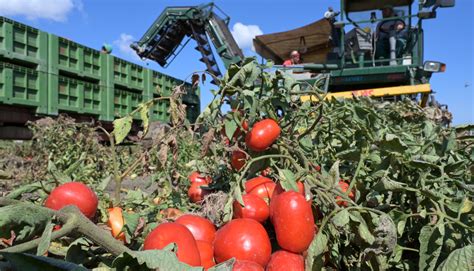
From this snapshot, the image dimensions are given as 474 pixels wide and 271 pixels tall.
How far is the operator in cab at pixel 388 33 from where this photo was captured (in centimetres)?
732

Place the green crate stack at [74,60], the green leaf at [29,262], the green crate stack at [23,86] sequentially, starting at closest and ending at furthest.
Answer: the green leaf at [29,262] < the green crate stack at [23,86] < the green crate stack at [74,60]

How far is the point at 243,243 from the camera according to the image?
1059 mm

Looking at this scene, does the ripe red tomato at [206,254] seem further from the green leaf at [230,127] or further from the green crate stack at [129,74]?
the green crate stack at [129,74]

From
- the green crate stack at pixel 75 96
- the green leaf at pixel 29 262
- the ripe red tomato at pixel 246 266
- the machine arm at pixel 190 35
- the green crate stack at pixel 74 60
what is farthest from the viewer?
the machine arm at pixel 190 35

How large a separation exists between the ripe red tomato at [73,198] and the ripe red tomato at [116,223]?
0.09 metres

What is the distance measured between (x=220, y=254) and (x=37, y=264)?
1.67ft

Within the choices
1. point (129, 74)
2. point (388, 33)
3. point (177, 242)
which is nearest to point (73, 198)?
point (177, 242)

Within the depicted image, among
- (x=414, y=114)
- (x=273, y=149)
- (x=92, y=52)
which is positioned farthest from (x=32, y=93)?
(x=273, y=149)

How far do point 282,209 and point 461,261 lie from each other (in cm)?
41

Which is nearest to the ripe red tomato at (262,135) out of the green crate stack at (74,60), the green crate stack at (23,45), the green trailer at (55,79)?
the green trailer at (55,79)

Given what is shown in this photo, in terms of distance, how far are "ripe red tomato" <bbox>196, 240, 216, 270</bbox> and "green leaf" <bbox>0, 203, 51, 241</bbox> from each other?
0.42m

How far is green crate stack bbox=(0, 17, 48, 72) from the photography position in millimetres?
6410

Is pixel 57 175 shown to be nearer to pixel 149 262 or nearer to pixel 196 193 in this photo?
pixel 149 262

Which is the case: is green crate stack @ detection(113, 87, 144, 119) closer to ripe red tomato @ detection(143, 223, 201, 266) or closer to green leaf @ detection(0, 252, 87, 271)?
ripe red tomato @ detection(143, 223, 201, 266)
